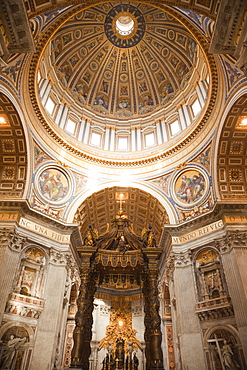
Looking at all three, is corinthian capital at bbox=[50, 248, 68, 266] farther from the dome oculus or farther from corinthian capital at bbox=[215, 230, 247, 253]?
the dome oculus

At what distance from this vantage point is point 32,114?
16.2m

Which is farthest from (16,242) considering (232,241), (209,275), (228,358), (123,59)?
(123,59)

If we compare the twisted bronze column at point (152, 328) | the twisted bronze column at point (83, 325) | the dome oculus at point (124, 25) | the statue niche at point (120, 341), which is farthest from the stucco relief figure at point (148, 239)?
the dome oculus at point (124, 25)

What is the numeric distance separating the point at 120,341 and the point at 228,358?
36.4ft

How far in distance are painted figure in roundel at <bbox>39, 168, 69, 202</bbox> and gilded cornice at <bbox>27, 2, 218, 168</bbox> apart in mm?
2155

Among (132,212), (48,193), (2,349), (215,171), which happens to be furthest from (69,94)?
(2,349)

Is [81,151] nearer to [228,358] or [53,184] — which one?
[53,184]

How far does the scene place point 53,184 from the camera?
17.4 meters

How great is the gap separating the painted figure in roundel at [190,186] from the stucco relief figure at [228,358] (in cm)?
795

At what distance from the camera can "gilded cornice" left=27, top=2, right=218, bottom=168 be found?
1321cm

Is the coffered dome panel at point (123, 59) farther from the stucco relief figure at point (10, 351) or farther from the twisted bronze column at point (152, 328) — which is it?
the stucco relief figure at point (10, 351)

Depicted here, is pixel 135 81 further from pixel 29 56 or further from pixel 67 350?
pixel 67 350

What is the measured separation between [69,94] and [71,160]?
640 cm

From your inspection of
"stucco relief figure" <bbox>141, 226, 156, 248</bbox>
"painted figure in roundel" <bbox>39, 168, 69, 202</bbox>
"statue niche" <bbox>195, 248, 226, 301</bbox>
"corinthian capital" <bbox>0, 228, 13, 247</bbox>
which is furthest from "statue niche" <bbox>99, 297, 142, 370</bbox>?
"painted figure in roundel" <bbox>39, 168, 69, 202</bbox>
